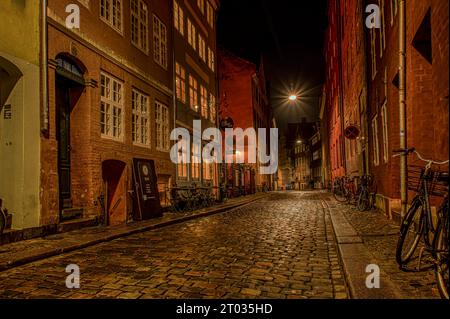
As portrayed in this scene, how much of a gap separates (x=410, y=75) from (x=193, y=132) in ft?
43.9

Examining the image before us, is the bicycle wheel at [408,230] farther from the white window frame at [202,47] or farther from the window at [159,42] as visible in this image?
the white window frame at [202,47]

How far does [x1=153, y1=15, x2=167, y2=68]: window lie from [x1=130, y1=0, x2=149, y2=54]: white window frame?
0.95 m

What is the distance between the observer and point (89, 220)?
1031 centimetres

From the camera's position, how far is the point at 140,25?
14.5 metres

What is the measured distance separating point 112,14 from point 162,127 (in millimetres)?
5147

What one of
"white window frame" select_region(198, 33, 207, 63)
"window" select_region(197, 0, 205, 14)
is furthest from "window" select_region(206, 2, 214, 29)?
"white window frame" select_region(198, 33, 207, 63)

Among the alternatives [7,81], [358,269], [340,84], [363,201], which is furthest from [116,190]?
[340,84]

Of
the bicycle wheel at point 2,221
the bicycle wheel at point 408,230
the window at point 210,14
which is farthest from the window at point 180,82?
the bicycle wheel at point 408,230

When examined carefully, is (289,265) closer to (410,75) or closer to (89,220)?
(410,75)


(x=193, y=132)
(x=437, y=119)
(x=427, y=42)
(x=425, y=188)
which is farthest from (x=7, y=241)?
(x=193, y=132)

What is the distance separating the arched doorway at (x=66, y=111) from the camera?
32.7 ft

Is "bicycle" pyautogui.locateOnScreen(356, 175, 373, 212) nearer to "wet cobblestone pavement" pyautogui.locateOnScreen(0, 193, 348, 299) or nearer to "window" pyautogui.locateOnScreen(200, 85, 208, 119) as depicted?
"wet cobblestone pavement" pyautogui.locateOnScreen(0, 193, 348, 299)

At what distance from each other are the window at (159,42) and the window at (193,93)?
3.54 metres

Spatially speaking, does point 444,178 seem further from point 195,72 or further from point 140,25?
point 195,72
